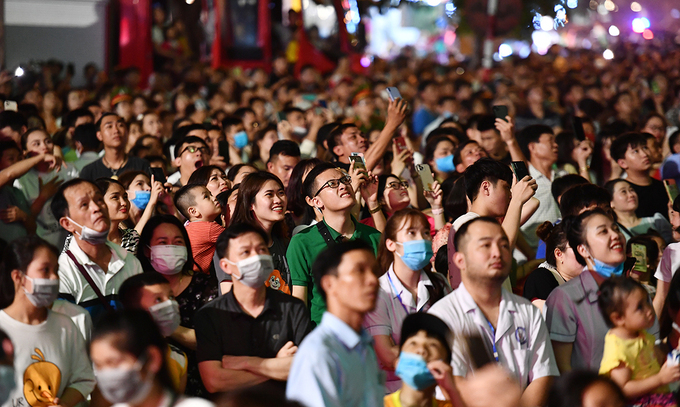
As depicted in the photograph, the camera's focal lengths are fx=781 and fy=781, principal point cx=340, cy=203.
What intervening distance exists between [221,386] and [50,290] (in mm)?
906

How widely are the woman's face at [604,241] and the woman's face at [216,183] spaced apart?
8.79ft

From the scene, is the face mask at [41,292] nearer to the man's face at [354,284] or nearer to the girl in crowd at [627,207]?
the man's face at [354,284]

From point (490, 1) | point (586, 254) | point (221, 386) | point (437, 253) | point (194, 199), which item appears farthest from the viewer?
point (490, 1)

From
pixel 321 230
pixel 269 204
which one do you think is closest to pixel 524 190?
pixel 321 230

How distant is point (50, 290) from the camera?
3.55m

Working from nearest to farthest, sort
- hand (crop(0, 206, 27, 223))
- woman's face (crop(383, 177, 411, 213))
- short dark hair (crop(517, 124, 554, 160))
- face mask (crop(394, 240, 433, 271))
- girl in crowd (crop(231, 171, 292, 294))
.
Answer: face mask (crop(394, 240, 433, 271)) < girl in crowd (crop(231, 171, 292, 294)) < woman's face (crop(383, 177, 411, 213)) < hand (crop(0, 206, 27, 223)) < short dark hair (crop(517, 124, 554, 160))

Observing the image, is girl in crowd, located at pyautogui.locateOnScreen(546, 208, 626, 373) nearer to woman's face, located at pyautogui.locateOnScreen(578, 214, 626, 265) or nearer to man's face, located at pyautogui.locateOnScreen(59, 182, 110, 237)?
woman's face, located at pyautogui.locateOnScreen(578, 214, 626, 265)

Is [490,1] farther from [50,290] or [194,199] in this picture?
[50,290]

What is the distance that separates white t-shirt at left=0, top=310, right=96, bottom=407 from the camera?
346 centimetres

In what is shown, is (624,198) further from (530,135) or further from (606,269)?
(606,269)

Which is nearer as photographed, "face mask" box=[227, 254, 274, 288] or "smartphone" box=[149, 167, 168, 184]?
"face mask" box=[227, 254, 274, 288]

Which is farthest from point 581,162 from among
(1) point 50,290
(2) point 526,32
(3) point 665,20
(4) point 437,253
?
(3) point 665,20

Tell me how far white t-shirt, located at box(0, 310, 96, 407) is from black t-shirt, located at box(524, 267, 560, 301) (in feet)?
8.06

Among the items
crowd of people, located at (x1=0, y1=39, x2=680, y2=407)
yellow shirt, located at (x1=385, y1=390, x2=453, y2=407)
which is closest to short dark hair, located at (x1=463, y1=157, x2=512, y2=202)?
crowd of people, located at (x1=0, y1=39, x2=680, y2=407)
